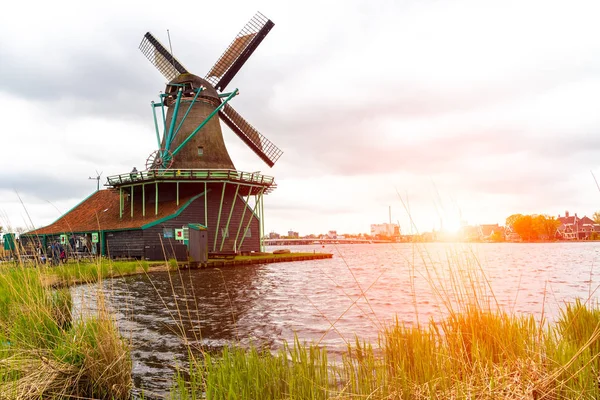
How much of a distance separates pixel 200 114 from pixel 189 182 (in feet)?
21.7

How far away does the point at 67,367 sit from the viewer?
13.7ft

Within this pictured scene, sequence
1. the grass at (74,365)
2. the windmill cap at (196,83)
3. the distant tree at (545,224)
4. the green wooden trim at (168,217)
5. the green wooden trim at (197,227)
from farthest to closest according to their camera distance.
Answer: the distant tree at (545,224)
the windmill cap at (196,83)
the green wooden trim at (168,217)
the green wooden trim at (197,227)
the grass at (74,365)

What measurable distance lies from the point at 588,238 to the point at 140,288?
127m

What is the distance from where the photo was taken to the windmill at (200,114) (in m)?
31.1

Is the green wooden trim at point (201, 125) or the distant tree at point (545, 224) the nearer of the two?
the green wooden trim at point (201, 125)

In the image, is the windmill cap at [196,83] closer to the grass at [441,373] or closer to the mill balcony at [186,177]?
the mill balcony at [186,177]

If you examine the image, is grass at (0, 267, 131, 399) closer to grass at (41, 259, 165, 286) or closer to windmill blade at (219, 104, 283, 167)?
grass at (41, 259, 165, 286)

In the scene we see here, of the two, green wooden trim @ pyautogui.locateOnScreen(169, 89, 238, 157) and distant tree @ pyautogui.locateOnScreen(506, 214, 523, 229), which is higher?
green wooden trim @ pyautogui.locateOnScreen(169, 89, 238, 157)

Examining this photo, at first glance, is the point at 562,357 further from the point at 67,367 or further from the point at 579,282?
the point at 579,282

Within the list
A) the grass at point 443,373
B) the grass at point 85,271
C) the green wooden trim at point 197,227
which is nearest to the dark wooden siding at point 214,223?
the green wooden trim at point 197,227

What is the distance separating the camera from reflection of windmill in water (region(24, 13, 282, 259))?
28.1 meters

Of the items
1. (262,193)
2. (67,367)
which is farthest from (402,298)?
(262,193)

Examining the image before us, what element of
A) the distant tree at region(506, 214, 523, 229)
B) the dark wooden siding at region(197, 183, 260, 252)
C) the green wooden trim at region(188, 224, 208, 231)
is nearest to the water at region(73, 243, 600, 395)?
the green wooden trim at region(188, 224, 208, 231)

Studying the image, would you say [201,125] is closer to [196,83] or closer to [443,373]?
[196,83]
